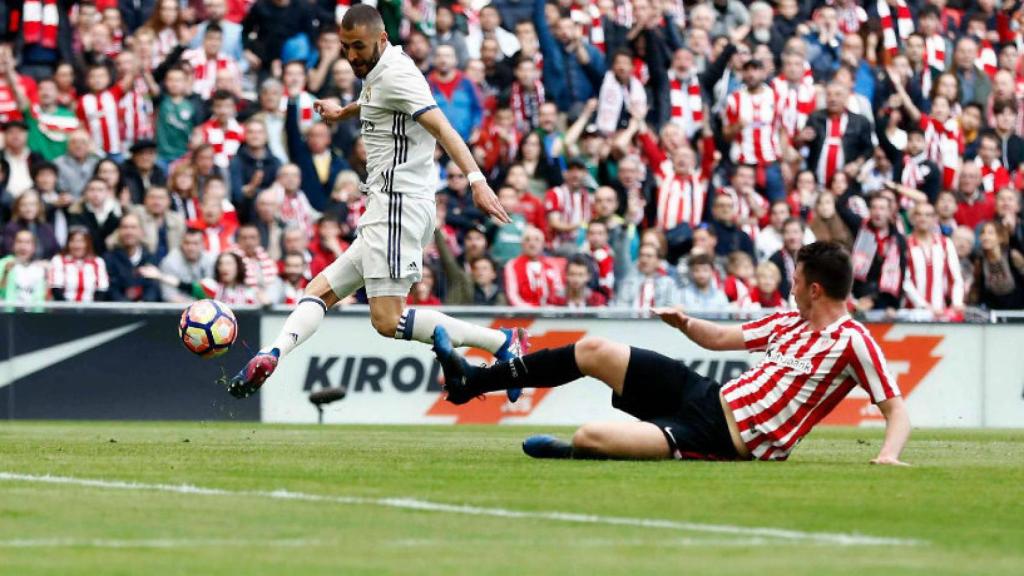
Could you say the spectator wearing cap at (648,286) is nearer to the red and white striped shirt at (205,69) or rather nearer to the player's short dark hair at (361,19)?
the red and white striped shirt at (205,69)

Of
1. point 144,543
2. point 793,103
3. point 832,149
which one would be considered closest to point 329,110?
point 144,543

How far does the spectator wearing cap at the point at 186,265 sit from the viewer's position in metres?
19.5

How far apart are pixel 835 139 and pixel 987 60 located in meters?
4.24

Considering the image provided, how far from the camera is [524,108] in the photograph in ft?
75.7

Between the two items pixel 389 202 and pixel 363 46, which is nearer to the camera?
pixel 363 46

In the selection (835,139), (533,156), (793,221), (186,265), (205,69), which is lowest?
(186,265)

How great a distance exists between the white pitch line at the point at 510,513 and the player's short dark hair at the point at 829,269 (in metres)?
2.94

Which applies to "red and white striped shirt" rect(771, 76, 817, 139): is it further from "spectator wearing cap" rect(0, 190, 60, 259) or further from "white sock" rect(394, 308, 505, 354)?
"white sock" rect(394, 308, 505, 354)

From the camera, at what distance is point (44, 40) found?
21672mm

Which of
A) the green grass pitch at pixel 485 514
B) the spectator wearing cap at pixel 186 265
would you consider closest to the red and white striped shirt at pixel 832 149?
the spectator wearing cap at pixel 186 265

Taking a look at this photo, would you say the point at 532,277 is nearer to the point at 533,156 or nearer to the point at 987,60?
the point at 533,156

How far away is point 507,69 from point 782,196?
11.4 feet

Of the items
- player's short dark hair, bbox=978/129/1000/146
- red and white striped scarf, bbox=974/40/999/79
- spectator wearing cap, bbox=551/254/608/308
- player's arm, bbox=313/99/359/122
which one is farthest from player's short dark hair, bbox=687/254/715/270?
player's arm, bbox=313/99/359/122

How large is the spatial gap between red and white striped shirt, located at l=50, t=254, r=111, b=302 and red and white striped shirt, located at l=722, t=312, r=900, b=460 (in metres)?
9.94
